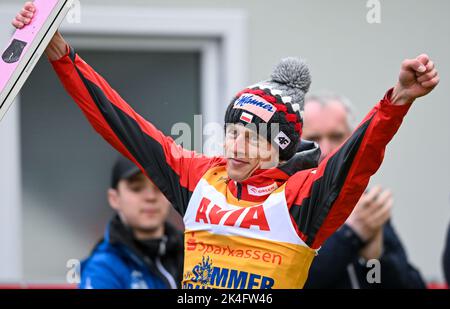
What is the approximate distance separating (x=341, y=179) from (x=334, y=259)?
119 centimetres

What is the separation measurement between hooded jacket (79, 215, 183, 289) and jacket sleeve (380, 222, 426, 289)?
82 cm

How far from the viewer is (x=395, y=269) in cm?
356

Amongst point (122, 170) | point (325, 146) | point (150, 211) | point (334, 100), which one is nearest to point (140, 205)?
point (150, 211)

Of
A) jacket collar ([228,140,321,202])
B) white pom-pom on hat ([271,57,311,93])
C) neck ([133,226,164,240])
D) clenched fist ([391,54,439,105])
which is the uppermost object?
white pom-pom on hat ([271,57,311,93])

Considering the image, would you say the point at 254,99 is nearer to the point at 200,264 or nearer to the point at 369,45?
the point at 200,264

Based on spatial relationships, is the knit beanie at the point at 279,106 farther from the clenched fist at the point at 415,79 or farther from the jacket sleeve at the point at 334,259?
the jacket sleeve at the point at 334,259

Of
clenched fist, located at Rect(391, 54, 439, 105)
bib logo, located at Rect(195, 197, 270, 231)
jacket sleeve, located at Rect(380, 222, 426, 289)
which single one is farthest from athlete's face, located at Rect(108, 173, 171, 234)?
clenched fist, located at Rect(391, 54, 439, 105)

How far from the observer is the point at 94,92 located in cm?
249

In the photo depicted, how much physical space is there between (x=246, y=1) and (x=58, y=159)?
1.29 metres

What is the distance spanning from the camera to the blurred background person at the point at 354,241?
3391 millimetres

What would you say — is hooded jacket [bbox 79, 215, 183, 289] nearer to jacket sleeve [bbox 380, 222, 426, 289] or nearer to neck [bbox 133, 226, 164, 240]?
neck [bbox 133, 226, 164, 240]

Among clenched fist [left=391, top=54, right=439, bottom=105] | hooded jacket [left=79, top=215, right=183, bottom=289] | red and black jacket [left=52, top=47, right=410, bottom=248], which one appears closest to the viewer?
clenched fist [left=391, top=54, right=439, bottom=105]

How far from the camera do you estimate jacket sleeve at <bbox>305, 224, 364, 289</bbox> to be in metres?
3.35
